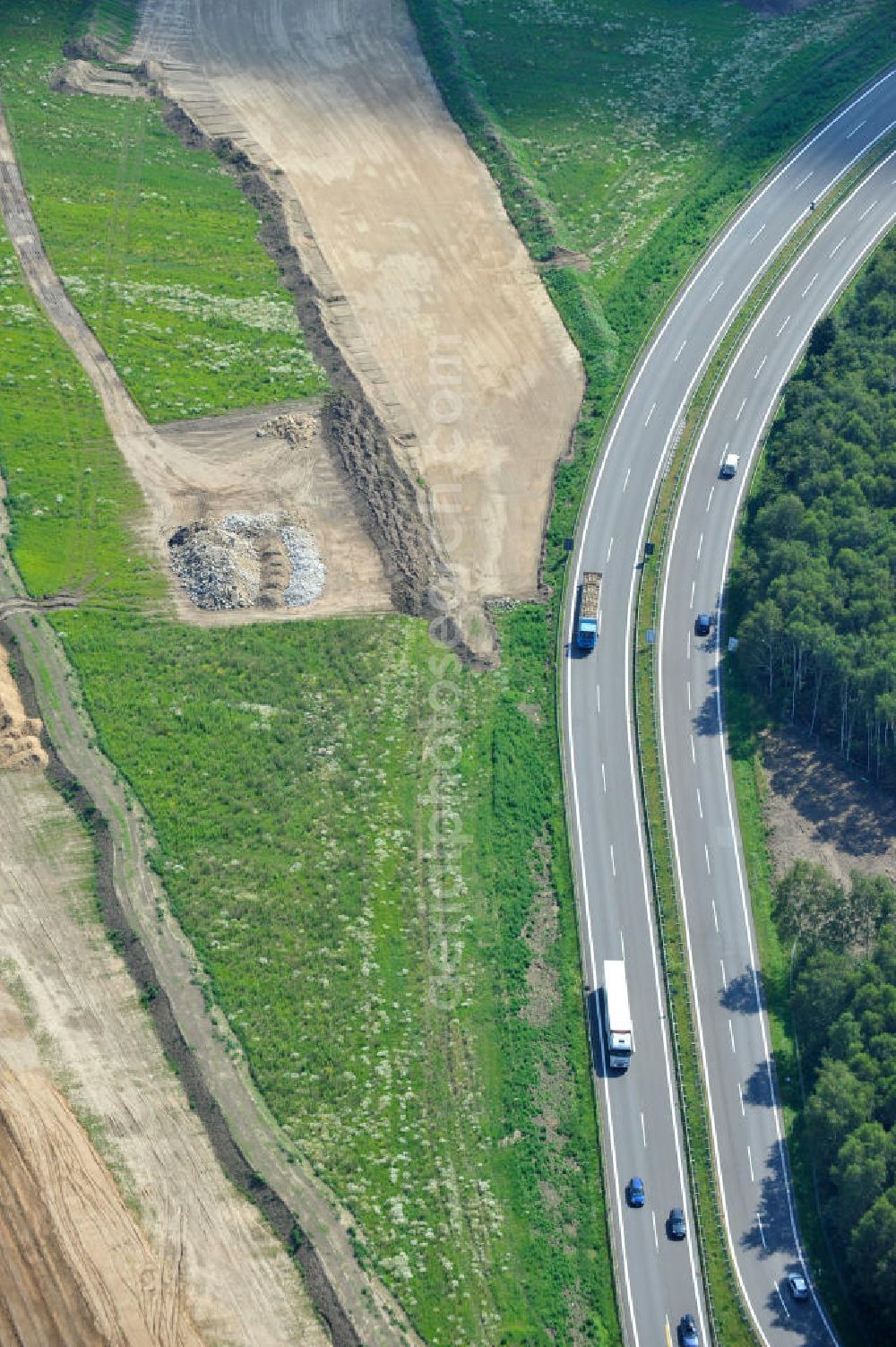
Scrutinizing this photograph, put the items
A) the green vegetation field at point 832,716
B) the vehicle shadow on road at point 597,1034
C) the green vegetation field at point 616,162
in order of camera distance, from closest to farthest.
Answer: the green vegetation field at point 832,716, the vehicle shadow on road at point 597,1034, the green vegetation field at point 616,162

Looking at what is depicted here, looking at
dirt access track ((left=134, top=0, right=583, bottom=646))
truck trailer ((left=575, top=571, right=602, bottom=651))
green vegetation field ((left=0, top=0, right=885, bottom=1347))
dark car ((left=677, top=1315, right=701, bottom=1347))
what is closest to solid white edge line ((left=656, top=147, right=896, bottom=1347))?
dark car ((left=677, top=1315, right=701, bottom=1347))

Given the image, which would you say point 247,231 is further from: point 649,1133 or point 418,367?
point 649,1133

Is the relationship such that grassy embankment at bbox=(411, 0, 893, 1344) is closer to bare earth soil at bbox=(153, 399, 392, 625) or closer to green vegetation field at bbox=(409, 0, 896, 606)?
green vegetation field at bbox=(409, 0, 896, 606)

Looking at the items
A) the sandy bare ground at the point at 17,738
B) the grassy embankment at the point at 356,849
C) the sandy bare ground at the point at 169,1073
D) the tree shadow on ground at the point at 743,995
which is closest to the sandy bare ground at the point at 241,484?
the grassy embankment at the point at 356,849

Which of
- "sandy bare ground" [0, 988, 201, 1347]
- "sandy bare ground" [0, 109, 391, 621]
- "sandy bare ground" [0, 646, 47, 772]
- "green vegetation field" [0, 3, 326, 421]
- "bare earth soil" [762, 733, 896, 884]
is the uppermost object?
"green vegetation field" [0, 3, 326, 421]

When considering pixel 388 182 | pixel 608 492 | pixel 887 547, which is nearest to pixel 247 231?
pixel 388 182

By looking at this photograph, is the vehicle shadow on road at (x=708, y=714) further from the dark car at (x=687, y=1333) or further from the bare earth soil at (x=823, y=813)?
the dark car at (x=687, y=1333)

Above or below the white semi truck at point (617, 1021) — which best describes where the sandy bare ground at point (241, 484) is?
above
